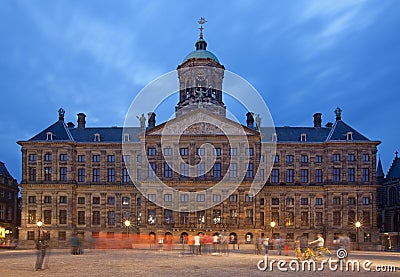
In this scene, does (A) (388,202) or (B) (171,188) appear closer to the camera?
(B) (171,188)

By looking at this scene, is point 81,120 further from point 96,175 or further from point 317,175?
point 317,175

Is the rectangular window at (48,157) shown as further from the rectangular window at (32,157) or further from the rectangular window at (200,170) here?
the rectangular window at (200,170)

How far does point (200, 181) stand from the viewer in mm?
66438

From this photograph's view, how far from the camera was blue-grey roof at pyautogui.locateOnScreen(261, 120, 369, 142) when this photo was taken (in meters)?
70.4

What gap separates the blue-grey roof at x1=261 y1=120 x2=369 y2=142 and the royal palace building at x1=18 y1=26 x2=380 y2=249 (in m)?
0.19

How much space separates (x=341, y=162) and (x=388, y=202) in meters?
14.4

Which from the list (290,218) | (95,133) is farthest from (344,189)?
(95,133)

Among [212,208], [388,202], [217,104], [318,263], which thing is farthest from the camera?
[388,202]

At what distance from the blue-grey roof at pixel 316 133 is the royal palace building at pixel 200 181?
0.19 meters

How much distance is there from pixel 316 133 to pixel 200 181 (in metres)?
18.6

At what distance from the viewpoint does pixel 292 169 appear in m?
70.1

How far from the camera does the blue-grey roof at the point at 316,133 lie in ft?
231

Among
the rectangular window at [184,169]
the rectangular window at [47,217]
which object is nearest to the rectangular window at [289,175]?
the rectangular window at [184,169]

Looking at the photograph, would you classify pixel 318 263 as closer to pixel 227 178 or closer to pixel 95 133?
pixel 227 178
